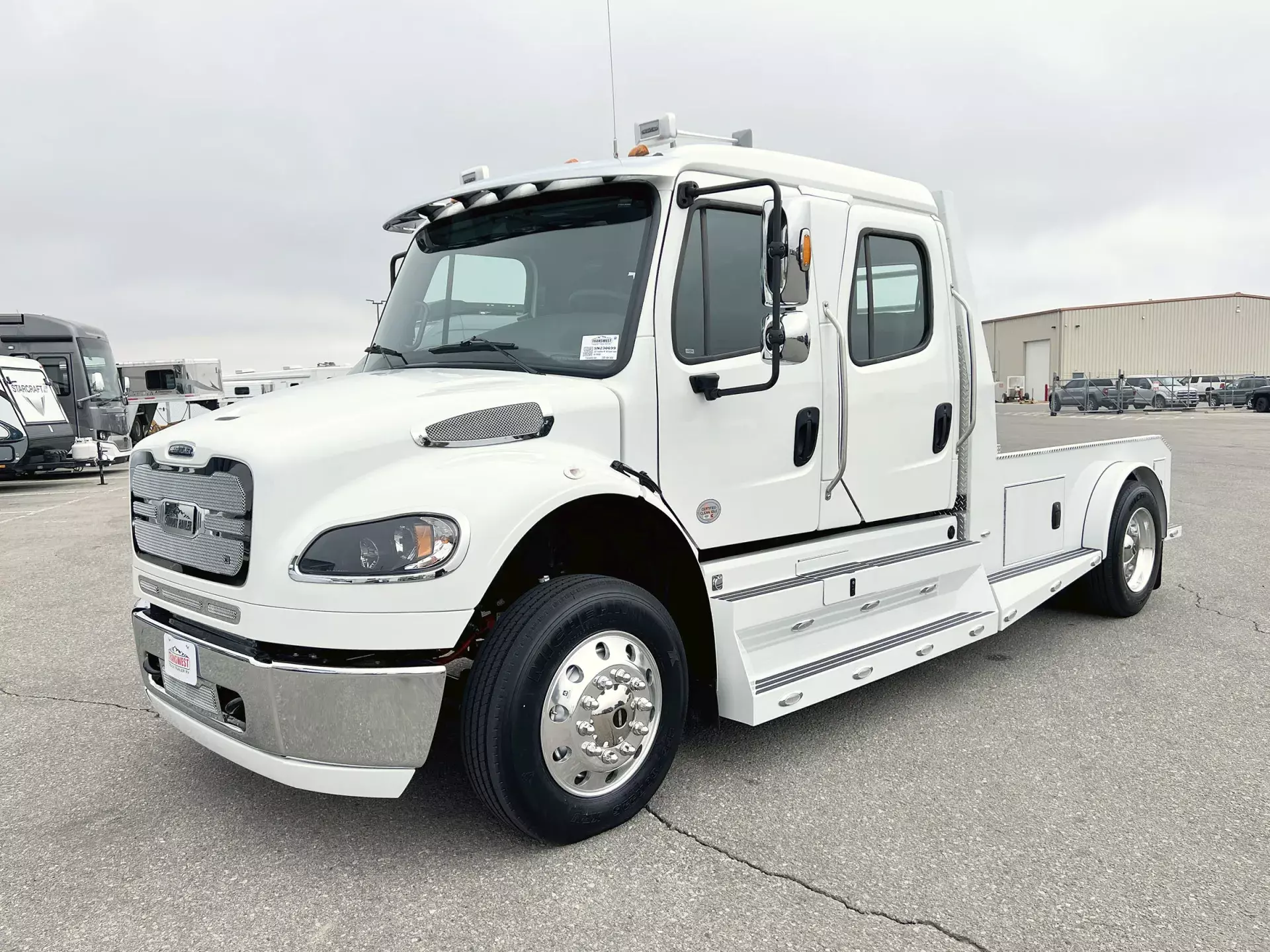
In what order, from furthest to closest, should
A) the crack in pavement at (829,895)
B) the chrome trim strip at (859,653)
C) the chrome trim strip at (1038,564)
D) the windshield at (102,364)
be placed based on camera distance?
the windshield at (102,364) < the chrome trim strip at (1038,564) < the chrome trim strip at (859,653) < the crack in pavement at (829,895)

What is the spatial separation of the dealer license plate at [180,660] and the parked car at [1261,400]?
41.7 meters

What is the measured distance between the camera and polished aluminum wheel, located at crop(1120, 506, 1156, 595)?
19.6 feet

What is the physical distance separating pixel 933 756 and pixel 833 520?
3.43 ft

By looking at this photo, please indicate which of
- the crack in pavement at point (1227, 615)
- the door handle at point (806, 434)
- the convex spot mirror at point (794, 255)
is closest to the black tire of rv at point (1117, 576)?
the crack in pavement at point (1227, 615)

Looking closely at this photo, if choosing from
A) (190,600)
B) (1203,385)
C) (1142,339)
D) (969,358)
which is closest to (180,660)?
(190,600)

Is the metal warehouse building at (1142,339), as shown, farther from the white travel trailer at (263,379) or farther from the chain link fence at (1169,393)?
the white travel trailer at (263,379)

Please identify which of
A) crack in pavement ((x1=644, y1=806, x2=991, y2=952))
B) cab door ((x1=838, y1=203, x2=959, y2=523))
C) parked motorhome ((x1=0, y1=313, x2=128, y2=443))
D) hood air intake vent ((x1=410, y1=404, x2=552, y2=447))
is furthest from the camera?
parked motorhome ((x1=0, y1=313, x2=128, y2=443))

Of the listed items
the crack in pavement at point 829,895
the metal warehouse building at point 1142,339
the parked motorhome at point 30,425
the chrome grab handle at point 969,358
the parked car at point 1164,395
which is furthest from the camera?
the metal warehouse building at point 1142,339

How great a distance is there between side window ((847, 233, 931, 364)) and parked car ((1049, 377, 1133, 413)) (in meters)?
31.0

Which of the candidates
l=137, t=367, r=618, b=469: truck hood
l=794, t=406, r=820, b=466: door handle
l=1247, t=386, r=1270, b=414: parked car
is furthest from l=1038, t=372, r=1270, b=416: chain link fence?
l=137, t=367, r=618, b=469: truck hood

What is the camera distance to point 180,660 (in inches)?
121

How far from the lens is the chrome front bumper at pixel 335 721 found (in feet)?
8.93

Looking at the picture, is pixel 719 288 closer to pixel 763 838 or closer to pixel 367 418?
pixel 367 418

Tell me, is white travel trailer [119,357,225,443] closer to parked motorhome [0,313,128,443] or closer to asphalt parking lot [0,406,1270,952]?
parked motorhome [0,313,128,443]
